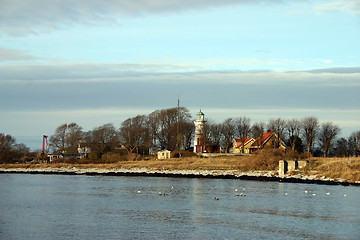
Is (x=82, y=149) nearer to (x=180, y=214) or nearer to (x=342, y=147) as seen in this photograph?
(x=342, y=147)

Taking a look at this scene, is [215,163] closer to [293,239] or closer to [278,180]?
[278,180]

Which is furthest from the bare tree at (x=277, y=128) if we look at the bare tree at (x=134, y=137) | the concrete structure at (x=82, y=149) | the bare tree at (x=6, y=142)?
the bare tree at (x=6, y=142)

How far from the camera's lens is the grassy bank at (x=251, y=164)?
165ft

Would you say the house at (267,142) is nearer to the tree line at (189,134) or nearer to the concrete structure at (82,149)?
the tree line at (189,134)

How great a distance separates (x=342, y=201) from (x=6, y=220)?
2142cm

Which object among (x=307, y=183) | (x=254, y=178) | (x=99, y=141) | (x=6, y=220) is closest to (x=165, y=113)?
(x=99, y=141)

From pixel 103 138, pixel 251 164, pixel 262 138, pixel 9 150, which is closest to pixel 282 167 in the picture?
pixel 251 164

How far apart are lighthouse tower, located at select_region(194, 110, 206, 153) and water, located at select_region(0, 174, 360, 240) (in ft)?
165

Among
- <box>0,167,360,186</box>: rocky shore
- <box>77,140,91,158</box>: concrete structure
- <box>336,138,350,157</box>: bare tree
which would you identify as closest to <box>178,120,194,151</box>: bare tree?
<box>77,140,91,158</box>: concrete structure

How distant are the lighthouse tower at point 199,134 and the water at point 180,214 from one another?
50.2 m

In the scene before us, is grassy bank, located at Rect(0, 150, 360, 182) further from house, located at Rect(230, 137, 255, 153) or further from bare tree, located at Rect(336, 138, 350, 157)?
bare tree, located at Rect(336, 138, 350, 157)

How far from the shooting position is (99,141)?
101 metres

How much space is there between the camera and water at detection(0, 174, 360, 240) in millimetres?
21141

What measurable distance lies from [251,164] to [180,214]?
36.6m
